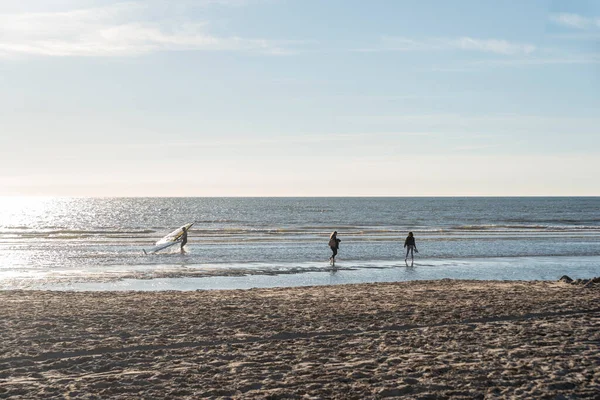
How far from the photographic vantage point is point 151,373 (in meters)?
7.28

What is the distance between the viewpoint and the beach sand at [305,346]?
6.65m

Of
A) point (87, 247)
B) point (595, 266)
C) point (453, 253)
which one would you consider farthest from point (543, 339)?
point (87, 247)

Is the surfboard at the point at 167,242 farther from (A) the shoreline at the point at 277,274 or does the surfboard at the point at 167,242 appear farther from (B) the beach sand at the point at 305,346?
(B) the beach sand at the point at 305,346

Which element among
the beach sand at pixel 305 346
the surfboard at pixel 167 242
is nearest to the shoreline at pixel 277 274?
the beach sand at pixel 305 346

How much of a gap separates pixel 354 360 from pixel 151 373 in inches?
106

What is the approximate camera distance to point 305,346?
8.72 meters

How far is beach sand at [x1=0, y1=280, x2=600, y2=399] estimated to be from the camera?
665cm

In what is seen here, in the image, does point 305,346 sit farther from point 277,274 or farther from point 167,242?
point 167,242

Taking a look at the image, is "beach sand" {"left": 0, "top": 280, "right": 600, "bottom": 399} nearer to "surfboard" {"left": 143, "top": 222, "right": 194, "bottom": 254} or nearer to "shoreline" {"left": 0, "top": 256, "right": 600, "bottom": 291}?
"shoreline" {"left": 0, "top": 256, "right": 600, "bottom": 291}

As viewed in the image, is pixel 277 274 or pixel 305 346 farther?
pixel 277 274

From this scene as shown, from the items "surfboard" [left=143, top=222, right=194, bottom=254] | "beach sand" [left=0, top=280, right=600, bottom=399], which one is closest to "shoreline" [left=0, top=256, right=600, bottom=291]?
"beach sand" [left=0, top=280, right=600, bottom=399]

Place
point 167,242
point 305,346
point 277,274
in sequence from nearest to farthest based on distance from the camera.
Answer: point 305,346
point 277,274
point 167,242

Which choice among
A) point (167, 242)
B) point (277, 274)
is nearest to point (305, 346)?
point (277, 274)

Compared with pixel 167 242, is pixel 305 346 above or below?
above
